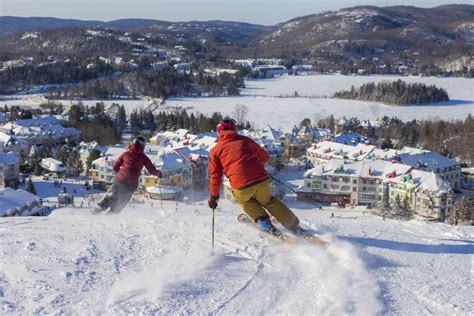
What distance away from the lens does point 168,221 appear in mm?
5582

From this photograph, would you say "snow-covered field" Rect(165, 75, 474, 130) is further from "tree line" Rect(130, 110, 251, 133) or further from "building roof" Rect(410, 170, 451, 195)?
"building roof" Rect(410, 170, 451, 195)

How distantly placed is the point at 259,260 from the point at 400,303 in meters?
1.14

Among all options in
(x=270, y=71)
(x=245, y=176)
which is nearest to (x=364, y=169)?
(x=245, y=176)

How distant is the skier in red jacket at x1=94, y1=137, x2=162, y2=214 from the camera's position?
6586 millimetres

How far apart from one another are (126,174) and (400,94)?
Answer: 54495 mm

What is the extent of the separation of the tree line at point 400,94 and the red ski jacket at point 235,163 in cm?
5390

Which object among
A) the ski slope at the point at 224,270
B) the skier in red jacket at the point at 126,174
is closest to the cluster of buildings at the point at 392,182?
the skier in red jacket at the point at 126,174

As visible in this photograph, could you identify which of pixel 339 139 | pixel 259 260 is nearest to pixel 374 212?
pixel 339 139

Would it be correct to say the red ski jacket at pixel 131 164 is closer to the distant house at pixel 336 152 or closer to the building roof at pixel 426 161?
the building roof at pixel 426 161

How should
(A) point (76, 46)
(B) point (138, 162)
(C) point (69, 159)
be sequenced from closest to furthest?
(B) point (138, 162) < (C) point (69, 159) < (A) point (76, 46)

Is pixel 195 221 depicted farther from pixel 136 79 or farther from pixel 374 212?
pixel 136 79

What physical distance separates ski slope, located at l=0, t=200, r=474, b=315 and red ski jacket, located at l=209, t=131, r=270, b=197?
20.5 inches

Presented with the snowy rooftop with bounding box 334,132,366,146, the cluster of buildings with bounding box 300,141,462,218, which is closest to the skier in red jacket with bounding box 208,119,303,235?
the cluster of buildings with bounding box 300,141,462,218

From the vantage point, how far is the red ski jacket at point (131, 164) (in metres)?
6.58
